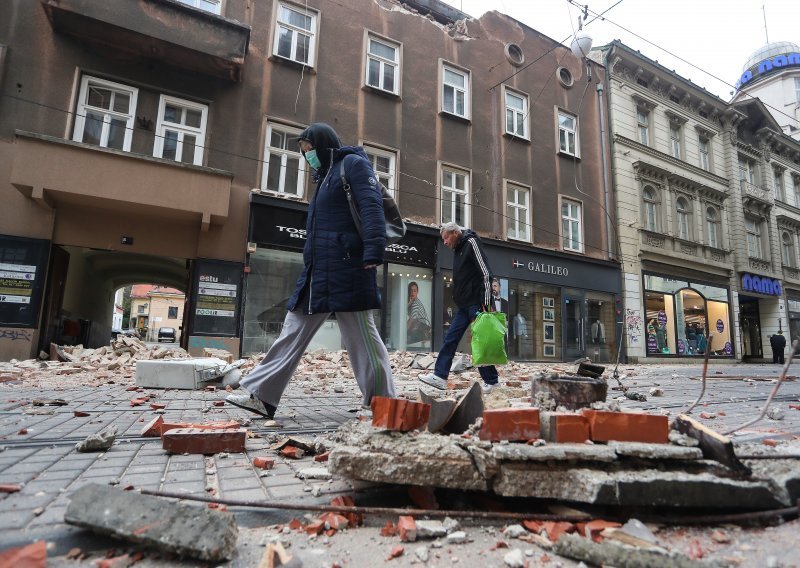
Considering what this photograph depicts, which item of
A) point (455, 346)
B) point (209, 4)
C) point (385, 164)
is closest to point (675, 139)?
point (385, 164)

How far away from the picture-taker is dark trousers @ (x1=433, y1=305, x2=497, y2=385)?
16.3 ft

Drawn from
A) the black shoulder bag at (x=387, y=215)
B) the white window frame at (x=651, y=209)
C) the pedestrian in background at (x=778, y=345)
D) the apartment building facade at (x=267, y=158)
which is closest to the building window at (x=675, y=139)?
the white window frame at (x=651, y=209)

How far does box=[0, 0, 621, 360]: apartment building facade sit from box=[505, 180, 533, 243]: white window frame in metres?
0.07

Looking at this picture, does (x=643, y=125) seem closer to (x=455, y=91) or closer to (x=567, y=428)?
(x=455, y=91)

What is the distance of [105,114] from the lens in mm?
9531

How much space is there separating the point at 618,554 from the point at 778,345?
26405mm

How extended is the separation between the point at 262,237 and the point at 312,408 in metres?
7.27

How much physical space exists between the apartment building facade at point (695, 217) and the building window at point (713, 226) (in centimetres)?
5

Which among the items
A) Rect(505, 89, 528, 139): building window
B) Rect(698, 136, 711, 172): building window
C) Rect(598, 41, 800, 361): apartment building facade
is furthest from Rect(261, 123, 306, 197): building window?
Rect(698, 136, 711, 172): building window

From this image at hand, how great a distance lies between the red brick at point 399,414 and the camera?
1.79 metres

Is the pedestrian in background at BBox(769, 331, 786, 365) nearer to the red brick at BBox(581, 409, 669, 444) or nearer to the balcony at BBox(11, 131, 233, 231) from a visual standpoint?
the balcony at BBox(11, 131, 233, 231)

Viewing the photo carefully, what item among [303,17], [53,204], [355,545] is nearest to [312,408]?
[355,545]

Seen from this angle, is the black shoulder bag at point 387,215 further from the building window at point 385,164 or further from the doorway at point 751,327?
the doorway at point 751,327

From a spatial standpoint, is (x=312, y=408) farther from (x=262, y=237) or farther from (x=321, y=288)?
(x=262, y=237)
